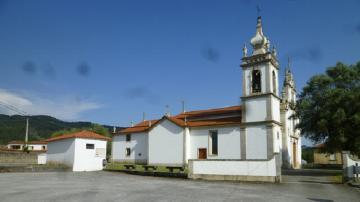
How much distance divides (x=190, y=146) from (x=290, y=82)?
70.2 ft

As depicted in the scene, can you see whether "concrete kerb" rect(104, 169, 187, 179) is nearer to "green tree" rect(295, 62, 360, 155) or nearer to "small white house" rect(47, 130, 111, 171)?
"small white house" rect(47, 130, 111, 171)

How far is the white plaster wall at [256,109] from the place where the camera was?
109 feet

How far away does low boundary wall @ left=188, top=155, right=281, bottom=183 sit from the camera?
2066cm

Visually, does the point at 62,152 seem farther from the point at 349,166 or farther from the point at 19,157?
the point at 349,166

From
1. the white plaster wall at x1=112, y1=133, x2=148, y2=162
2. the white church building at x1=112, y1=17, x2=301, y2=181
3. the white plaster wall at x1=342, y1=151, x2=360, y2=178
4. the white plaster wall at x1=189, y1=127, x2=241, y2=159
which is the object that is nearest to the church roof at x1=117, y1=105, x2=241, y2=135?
the white church building at x1=112, y1=17, x2=301, y2=181

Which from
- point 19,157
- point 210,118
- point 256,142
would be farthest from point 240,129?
point 19,157

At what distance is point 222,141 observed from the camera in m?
35.4

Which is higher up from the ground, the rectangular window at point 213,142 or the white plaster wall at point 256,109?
the white plaster wall at point 256,109

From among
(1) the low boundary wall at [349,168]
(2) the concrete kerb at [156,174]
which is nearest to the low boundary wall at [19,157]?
(2) the concrete kerb at [156,174]

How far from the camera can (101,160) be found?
3688 centimetres

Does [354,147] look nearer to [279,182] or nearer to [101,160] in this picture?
[279,182]

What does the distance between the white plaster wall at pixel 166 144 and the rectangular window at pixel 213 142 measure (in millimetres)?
3336

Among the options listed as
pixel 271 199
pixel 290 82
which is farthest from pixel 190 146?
pixel 271 199

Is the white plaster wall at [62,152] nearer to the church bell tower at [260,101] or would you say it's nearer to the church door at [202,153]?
the church door at [202,153]
